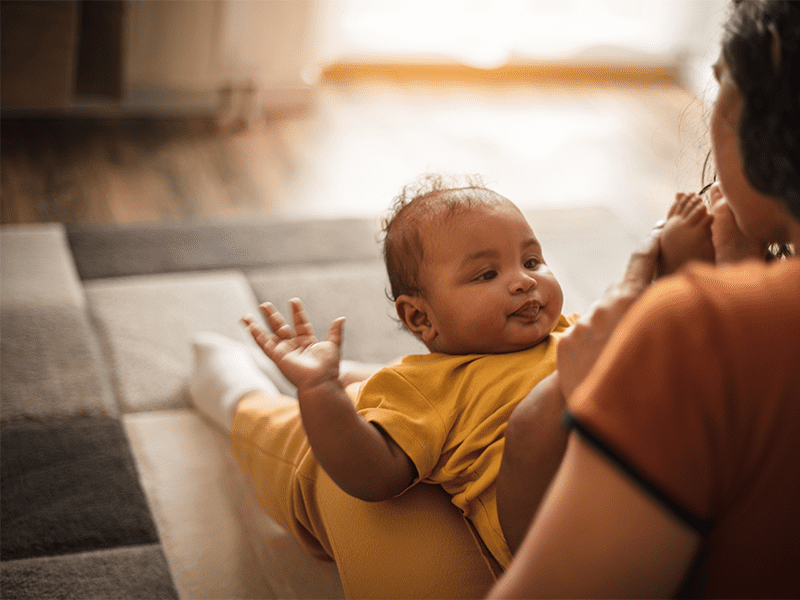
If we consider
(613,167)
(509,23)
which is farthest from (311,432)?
(509,23)

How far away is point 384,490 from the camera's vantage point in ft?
3.42

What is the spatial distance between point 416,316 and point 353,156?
1.75 meters

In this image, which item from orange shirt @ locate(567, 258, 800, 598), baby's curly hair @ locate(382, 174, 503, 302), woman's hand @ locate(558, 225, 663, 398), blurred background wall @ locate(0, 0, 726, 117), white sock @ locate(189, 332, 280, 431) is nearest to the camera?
orange shirt @ locate(567, 258, 800, 598)

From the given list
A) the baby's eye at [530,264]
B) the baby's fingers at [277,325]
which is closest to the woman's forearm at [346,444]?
the baby's fingers at [277,325]

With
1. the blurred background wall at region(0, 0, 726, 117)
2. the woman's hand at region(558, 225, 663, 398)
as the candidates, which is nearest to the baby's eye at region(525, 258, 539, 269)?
the woman's hand at region(558, 225, 663, 398)

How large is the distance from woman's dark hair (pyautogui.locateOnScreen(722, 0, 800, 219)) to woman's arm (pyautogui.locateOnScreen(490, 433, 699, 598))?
0.89 feet

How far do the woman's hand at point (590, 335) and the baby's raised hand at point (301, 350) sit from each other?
1.10 ft

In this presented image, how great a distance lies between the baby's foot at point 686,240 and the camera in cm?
94

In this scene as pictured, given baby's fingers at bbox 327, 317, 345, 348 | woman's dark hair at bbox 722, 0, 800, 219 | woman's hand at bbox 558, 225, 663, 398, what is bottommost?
baby's fingers at bbox 327, 317, 345, 348

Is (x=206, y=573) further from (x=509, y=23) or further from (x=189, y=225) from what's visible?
(x=509, y=23)

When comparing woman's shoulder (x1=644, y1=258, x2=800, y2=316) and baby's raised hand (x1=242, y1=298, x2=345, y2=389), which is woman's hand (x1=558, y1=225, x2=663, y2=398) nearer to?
woman's shoulder (x1=644, y1=258, x2=800, y2=316)

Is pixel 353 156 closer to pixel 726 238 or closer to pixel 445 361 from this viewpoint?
pixel 445 361

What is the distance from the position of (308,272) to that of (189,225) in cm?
40

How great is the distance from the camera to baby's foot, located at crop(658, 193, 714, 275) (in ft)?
3.07
